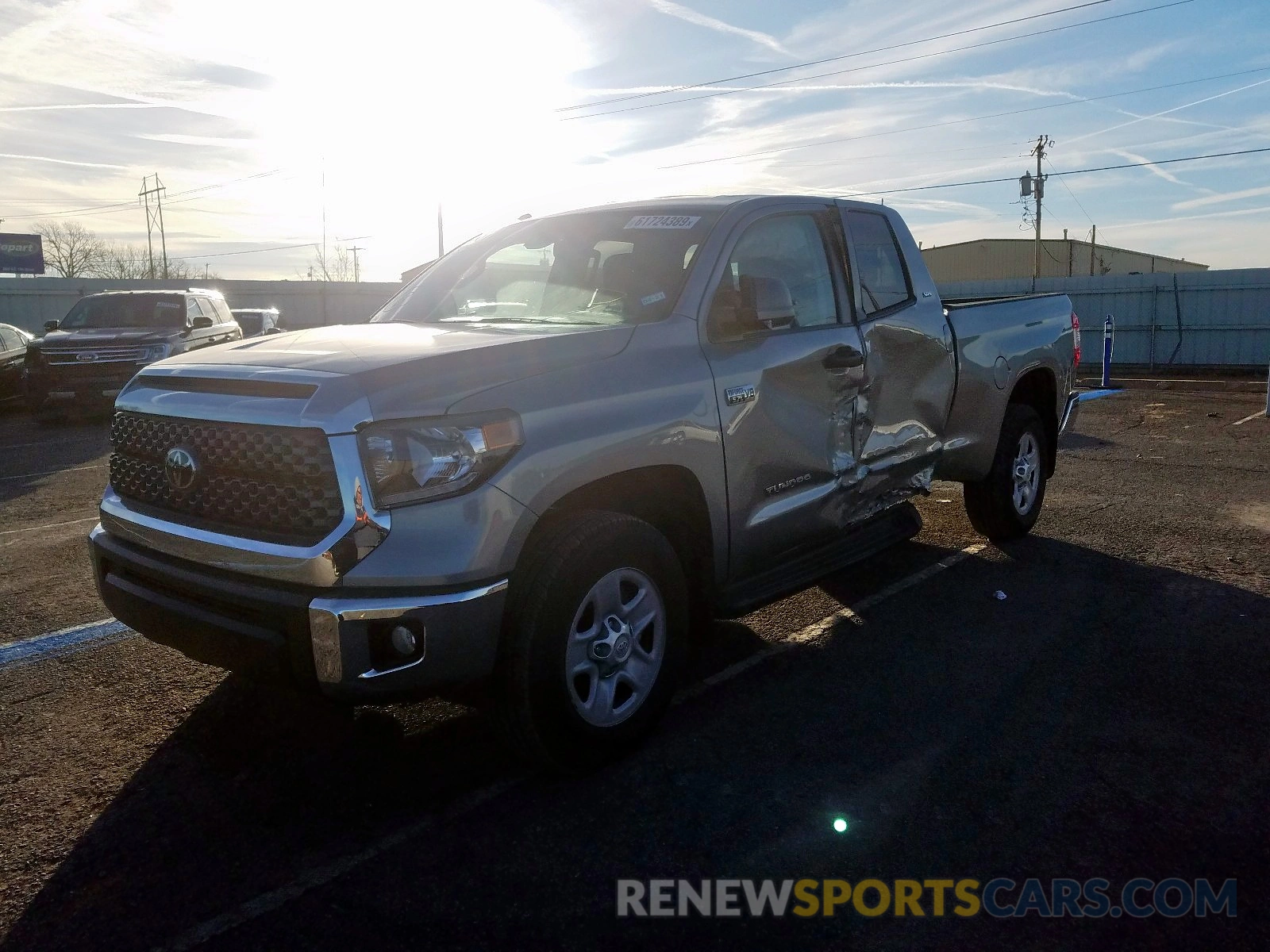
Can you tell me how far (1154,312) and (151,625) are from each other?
2734 centimetres

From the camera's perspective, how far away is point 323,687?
2.82m

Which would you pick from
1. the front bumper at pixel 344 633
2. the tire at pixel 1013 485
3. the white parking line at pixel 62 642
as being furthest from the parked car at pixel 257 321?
the front bumper at pixel 344 633

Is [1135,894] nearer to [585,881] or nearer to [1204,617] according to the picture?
[585,881]

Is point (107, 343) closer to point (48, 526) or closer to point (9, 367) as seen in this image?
point (9, 367)

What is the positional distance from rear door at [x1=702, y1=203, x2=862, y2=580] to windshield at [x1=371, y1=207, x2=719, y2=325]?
0.77ft

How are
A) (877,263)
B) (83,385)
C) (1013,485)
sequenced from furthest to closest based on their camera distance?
1. (83,385)
2. (1013,485)
3. (877,263)

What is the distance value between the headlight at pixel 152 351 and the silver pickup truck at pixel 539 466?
10.7 metres

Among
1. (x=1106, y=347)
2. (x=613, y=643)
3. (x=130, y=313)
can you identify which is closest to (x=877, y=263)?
(x=613, y=643)

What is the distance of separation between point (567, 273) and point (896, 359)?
5.46ft

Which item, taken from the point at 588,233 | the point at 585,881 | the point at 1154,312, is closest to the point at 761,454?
the point at 588,233

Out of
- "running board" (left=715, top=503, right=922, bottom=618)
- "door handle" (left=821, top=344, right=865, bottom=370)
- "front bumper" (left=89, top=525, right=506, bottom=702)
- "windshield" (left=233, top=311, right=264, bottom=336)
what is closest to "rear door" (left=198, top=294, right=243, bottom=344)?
"windshield" (left=233, top=311, right=264, bottom=336)

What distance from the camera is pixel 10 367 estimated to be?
620 inches

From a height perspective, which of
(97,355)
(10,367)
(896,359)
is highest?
(896,359)

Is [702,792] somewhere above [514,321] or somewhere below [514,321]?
below
